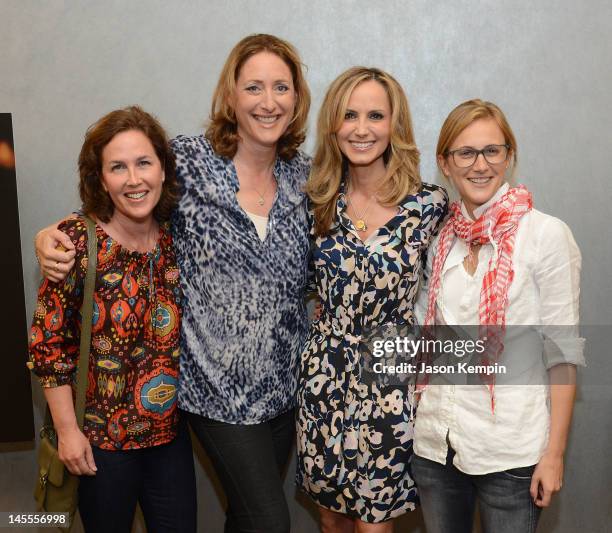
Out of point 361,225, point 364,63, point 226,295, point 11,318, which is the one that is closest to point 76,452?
point 226,295

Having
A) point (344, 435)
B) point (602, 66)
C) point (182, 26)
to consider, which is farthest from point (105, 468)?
point (602, 66)

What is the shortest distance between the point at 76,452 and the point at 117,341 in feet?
1.18

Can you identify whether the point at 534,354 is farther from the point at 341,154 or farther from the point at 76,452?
the point at 76,452

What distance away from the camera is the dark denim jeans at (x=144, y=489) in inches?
81.1

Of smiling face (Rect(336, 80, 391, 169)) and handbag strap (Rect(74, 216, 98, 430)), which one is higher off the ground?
smiling face (Rect(336, 80, 391, 169))

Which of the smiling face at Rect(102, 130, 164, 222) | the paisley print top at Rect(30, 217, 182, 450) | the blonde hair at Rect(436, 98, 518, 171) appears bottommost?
the paisley print top at Rect(30, 217, 182, 450)

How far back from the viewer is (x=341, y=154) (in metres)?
2.38

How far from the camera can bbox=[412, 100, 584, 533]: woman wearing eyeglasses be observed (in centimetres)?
190

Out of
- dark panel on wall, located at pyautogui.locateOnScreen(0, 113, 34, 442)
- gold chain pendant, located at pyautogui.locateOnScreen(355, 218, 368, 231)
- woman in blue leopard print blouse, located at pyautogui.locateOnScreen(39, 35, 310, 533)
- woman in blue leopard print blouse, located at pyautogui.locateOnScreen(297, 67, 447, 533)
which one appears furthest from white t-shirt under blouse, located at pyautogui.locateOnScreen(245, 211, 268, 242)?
dark panel on wall, located at pyautogui.locateOnScreen(0, 113, 34, 442)

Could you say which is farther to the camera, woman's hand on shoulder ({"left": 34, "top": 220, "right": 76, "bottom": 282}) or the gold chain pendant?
the gold chain pendant

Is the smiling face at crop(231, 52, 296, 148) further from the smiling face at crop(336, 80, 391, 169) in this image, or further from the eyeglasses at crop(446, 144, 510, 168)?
the eyeglasses at crop(446, 144, 510, 168)

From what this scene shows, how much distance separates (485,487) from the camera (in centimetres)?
197

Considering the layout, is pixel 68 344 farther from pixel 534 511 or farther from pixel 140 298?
pixel 534 511

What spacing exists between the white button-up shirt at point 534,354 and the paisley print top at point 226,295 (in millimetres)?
599
